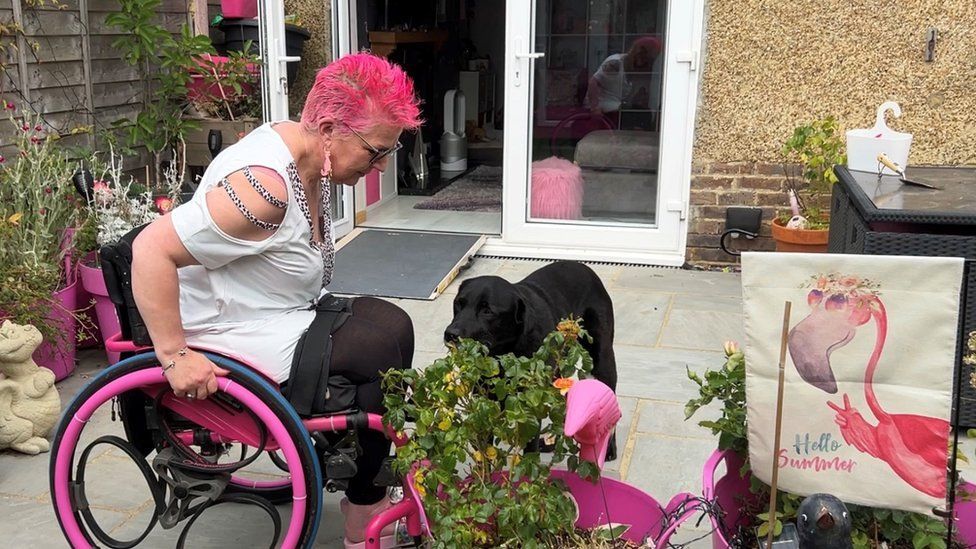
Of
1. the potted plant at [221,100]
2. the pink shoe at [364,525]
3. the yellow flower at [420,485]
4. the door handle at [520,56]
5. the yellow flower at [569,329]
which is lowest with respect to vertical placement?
the pink shoe at [364,525]

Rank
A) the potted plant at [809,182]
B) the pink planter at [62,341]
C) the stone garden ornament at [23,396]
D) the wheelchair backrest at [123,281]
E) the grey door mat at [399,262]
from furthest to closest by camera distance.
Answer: the grey door mat at [399,262], the potted plant at [809,182], the pink planter at [62,341], the stone garden ornament at [23,396], the wheelchair backrest at [123,281]

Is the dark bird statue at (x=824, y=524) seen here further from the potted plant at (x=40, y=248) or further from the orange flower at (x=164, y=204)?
the orange flower at (x=164, y=204)

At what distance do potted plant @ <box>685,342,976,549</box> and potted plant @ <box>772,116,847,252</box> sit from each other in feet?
8.18

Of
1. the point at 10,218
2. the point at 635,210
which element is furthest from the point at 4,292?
the point at 635,210

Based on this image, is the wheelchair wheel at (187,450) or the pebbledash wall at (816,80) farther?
the pebbledash wall at (816,80)

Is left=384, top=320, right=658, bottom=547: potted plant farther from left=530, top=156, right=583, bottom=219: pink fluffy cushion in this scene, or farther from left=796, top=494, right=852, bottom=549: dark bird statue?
left=530, top=156, right=583, bottom=219: pink fluffy cushion

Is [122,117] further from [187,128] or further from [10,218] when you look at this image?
[10,218]

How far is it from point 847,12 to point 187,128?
3267 millimetres

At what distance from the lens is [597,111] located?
16.0 ft

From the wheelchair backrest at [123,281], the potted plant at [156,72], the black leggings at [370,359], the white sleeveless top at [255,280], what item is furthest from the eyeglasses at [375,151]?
the potted plant at [156,72]

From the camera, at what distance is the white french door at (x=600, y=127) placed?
461cm

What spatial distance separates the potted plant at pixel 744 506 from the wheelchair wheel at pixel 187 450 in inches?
31.7

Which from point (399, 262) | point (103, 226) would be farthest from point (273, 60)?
point (103, 226)

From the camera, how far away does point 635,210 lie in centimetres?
491
